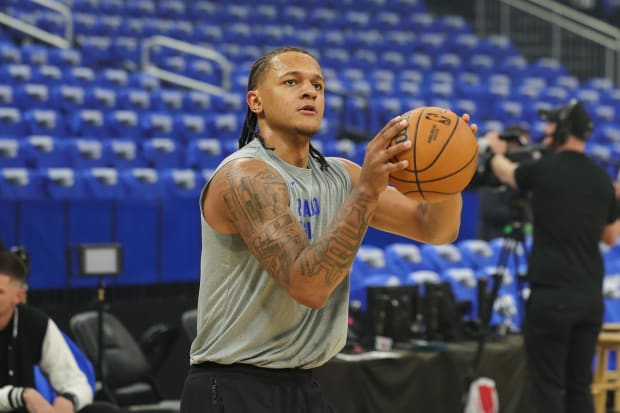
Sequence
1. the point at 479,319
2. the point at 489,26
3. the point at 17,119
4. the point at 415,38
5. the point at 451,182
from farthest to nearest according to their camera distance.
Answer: the point at 489,26 → the point at 415,38 → the point at 17,119 → the point at 479,319 → the point at 451,182

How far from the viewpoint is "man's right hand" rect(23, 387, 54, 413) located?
445 centimetres

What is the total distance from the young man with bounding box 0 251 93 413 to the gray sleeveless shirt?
2.12 m

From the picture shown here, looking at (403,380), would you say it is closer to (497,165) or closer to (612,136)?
(497,165)

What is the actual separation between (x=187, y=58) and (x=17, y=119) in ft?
15.3

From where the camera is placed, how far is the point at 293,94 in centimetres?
256

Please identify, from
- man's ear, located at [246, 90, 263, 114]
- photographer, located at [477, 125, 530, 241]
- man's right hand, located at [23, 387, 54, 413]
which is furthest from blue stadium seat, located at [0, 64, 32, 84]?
man's ear, located at [246, 90, 263, 114]

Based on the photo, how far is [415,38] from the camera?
17203 millimetres

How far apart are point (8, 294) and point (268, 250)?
249 cm

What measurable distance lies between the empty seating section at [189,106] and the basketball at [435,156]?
14.4 ft

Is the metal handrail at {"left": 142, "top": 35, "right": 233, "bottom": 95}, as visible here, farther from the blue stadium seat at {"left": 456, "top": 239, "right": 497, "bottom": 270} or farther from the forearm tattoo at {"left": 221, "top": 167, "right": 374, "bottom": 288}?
the forearm tattoo at {"left": 221, "top": 167, "right": 374, "bottom": 288}

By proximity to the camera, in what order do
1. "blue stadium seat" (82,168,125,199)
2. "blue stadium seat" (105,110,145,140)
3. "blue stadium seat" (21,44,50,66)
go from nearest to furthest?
"blue stadium seat" (82,168,125,199), "blue stadium seat" (105,110,145,140), "blue stadium seat" (21,44,50,66)

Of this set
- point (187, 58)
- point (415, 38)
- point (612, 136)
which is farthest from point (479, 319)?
point (415, 38)

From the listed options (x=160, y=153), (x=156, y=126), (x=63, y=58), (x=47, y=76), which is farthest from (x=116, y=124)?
(x=63, y=58)

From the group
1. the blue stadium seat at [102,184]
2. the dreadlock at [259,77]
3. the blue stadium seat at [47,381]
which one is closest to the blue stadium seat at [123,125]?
the blue stadium seat at [102,184]
